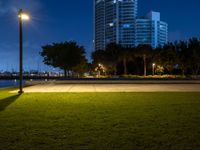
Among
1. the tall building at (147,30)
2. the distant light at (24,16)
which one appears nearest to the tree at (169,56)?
the distant light at (24,16)

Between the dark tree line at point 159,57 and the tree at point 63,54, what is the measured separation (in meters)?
12.2

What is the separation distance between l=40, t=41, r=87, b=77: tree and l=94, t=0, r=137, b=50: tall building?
98345mm

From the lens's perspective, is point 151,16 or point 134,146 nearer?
point 134,146

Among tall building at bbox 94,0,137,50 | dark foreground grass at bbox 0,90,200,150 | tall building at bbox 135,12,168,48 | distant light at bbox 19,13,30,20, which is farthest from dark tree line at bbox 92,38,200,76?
tall building at bbox 135,12,168,48

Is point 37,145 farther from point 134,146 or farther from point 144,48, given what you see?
point 144,48

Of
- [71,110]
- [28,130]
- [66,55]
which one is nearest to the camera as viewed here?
[28,130]

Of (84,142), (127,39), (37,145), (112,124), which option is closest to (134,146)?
(84,142)

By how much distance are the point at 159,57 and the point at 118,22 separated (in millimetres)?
104106

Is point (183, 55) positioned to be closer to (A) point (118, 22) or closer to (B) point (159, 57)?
(B) point (159, 57)

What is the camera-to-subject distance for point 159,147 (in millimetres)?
7836

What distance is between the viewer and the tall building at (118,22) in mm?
189375

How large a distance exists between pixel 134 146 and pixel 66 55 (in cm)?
7904

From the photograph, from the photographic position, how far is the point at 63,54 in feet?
282

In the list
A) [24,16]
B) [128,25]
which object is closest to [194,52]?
[24,16]
